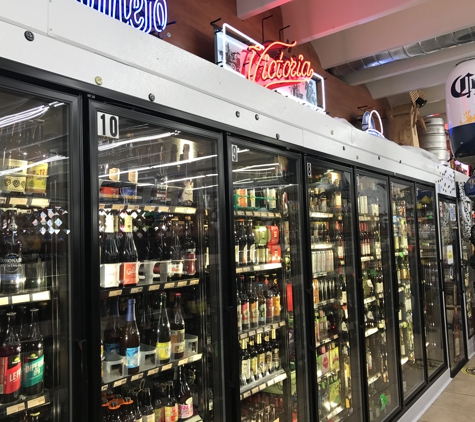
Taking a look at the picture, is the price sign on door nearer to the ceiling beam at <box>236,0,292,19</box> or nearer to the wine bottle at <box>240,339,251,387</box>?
the wine bottle at <box>240,339,251,387</box>

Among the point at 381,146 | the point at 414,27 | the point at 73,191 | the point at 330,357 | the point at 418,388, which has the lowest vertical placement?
the point at 418,388

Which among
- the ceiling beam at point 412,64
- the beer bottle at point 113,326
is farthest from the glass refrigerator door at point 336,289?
the ceiling beam at point 412,64

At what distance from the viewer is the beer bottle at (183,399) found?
7.65 ft

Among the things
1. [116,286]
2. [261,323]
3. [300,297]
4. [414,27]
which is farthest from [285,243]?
[414,27]

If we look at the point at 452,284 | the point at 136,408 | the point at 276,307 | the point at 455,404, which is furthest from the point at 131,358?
the point at 452,284

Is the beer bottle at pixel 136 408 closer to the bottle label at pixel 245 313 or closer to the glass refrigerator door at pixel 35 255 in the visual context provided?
the glass refrigerator door at pixel 35 255

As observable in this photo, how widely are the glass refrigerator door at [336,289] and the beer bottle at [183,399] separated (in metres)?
1.48

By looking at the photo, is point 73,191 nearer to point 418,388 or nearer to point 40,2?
point 40,2

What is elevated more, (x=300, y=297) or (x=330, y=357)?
(x=300, y=297)

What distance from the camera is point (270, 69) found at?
11.3 ft

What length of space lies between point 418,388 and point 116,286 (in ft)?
13.2

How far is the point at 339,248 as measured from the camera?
387 centimetres

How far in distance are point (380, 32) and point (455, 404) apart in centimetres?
424

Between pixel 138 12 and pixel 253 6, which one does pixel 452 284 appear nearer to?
pixel 253 6
